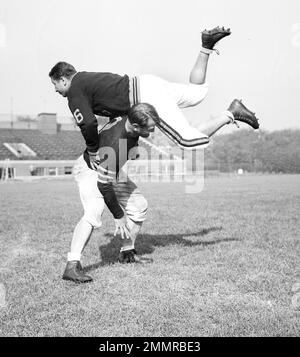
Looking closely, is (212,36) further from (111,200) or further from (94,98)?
(111,200)

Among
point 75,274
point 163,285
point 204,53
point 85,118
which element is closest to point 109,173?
point 85,118

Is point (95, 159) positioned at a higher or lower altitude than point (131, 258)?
higher

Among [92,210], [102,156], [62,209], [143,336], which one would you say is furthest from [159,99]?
[62,209]

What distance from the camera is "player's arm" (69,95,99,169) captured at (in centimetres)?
540

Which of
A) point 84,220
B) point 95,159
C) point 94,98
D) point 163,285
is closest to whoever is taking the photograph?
point 163,285

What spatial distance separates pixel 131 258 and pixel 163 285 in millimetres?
1384

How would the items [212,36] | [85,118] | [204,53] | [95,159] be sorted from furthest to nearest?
1. [204,53]
2. [212,36]
3. [95,159]
4. [85,118]

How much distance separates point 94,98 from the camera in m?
5.64

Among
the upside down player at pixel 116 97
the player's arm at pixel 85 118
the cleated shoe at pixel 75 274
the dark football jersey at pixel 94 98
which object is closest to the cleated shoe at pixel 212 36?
the upside down player at pixel 116 97

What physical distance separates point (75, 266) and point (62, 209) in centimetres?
939

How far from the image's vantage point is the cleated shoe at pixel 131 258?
6500 mm

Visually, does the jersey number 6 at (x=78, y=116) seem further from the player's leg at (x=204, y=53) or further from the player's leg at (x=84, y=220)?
the player's leg at (x=204, y=53)

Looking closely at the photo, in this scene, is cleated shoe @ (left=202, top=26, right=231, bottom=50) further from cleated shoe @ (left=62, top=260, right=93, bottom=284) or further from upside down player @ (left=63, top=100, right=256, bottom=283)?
cleated shoe @ (left=62, top=260, right=93, bottom=284)

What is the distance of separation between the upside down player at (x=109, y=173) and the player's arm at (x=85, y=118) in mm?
202
